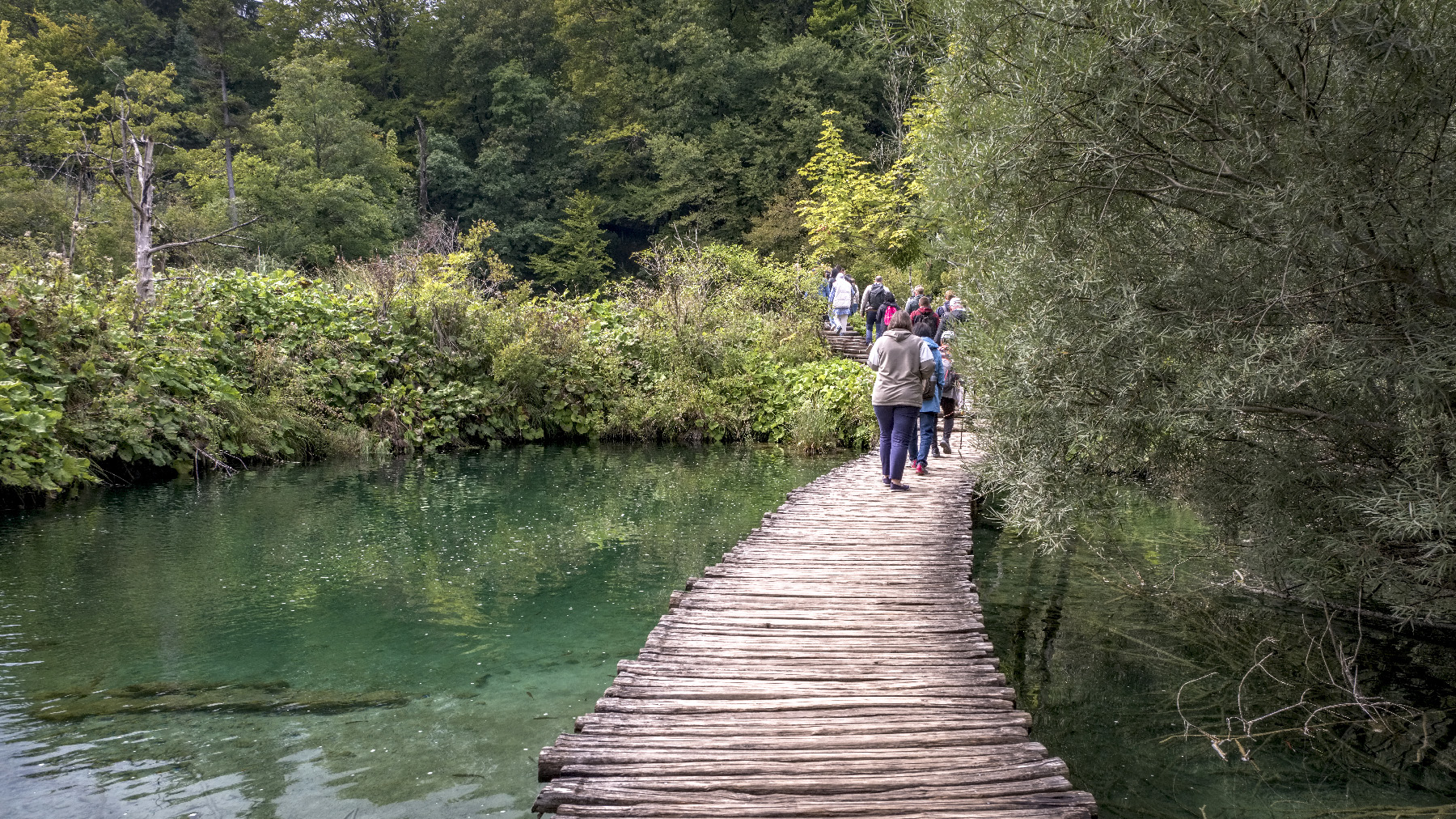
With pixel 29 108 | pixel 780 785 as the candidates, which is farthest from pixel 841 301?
pixel 29 108

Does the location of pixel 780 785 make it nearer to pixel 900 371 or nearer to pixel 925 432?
pixel 900 371

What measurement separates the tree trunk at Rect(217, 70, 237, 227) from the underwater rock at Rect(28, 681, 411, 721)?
105 ft

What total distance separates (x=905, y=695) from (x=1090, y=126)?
10.9 ft

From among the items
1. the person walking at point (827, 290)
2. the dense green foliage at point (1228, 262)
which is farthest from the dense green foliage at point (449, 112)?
the dense green foliage at point (1228, 262)

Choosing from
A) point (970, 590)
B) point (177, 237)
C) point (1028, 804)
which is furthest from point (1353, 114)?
point (177, 237)

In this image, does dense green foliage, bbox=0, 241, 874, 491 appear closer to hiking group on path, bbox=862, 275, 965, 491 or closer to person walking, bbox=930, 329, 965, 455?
person walking, bbox=930, 329, 965, 455

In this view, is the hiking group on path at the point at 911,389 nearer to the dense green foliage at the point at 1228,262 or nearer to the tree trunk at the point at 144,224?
the dense green foliage at the point at 1228,262

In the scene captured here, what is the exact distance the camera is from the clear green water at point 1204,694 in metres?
4.74

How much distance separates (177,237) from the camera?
30.3 meters

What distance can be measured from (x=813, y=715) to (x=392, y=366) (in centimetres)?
1498

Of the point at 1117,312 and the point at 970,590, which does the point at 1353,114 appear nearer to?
the point at 1117,312

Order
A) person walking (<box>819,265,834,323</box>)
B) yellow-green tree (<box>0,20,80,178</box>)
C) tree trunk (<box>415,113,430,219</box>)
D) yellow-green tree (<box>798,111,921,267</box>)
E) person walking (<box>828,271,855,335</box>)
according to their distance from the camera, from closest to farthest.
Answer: person walking (<box>828,271,855,335</box>) < person walking (<box>819,265,834,323</box>) < yellow-green tree (<box>798,111,921,267</box>) < yellow-green tree (<box>0,20,80,178</box>) < tree trunk (<box>415,113,430,219</box>)

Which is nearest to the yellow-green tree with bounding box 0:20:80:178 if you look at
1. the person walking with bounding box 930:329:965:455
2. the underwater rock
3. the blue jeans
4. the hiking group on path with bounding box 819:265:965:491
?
the person walking with bounding box 930:329:965:455

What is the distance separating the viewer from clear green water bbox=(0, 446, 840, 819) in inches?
179
